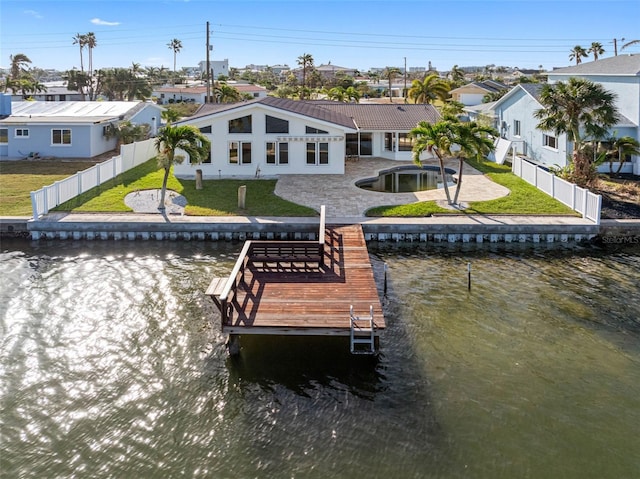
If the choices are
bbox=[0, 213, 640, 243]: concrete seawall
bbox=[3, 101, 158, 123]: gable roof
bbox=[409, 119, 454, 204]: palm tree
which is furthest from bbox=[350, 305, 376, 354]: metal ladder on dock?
bbox=[3, 101, 158, 123]: gable roof

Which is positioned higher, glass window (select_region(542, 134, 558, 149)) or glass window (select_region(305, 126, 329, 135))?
glass window (select_region(305, 126, 329, 135))

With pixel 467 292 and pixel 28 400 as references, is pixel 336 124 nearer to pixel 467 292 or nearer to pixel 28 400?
pixel 467 292

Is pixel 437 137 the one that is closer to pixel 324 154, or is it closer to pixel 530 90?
pixel 324 154

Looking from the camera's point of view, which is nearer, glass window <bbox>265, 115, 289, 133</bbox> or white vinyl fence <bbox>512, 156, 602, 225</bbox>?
white vinyl fence <bbox>512, 156, 602, 225</bbox>

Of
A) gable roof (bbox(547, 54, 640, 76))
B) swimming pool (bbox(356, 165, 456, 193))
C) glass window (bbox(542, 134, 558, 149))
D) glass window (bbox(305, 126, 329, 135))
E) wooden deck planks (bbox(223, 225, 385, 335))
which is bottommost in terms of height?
wooden deck planks (bbox(223, 225, 385, 335))

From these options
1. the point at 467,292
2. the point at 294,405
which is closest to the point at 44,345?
the point at 294,405

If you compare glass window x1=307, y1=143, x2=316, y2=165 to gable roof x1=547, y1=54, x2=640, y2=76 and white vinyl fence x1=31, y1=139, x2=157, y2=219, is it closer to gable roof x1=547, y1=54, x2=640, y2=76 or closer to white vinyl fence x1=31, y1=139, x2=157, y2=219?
white vinyl fence x1=31, y1=139, x2=157, y2=219

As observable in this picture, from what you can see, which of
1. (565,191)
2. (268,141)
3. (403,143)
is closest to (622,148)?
(565,191)
